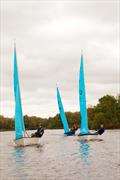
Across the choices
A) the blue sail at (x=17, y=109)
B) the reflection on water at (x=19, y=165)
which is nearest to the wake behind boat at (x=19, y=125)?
the blue sail at (x=17, y=109)

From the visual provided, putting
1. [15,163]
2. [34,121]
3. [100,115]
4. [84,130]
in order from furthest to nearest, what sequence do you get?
1. [34,121]
2. [100,115]
3. [84,130]
4. [15,163]

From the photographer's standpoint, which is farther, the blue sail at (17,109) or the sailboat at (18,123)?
the blue sail at (17,109)

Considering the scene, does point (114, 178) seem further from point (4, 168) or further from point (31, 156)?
point (31, 156)

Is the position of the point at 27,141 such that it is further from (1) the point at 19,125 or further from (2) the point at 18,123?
(2) the point at 18,123

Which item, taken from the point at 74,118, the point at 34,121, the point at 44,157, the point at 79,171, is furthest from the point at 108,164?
the point at 34,121

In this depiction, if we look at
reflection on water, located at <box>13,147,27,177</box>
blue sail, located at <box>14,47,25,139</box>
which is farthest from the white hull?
reflection on water, located at <box>13,147,27,177</box>

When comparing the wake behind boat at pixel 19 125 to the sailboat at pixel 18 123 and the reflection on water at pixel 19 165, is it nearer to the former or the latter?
the sailboat at pixel 18 123

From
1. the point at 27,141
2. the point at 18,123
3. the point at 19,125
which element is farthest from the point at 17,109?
the point at 27,141

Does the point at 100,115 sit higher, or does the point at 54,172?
the point at 100,115

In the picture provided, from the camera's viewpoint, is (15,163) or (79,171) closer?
(79,171)

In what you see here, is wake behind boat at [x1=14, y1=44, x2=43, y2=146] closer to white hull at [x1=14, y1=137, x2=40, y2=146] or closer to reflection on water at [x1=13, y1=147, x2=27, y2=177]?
white hull at [x1=14, y1=137, x2=40, y2=146]

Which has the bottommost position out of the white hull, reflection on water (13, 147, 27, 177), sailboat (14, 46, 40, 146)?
reflection on water (13, 147, 27, 177)

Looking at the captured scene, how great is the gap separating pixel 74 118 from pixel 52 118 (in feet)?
23.2

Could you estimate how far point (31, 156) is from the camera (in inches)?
1289
